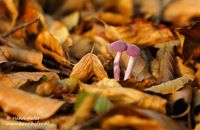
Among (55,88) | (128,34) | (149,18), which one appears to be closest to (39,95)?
(55,88)

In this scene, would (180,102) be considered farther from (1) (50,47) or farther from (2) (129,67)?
(1) (50,47)

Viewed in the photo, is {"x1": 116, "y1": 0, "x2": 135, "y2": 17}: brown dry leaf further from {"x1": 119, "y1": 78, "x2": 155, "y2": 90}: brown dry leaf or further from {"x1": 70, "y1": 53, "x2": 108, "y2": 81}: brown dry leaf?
{"x1": 119, "y1": 78, "x2": 155, "y2": 90}: brown dry leaf

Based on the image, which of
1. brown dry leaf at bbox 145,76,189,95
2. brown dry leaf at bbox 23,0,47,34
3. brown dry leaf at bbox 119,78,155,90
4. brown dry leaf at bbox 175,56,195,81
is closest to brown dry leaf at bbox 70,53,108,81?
brown dry leaf at bbox 119,78,155,90

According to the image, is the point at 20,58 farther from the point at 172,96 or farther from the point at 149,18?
the point at 149,18

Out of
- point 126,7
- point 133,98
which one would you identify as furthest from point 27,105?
point 126,7

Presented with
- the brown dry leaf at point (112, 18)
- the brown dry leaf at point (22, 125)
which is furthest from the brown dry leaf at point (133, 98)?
the brown dry leaf at point (112, 18)
